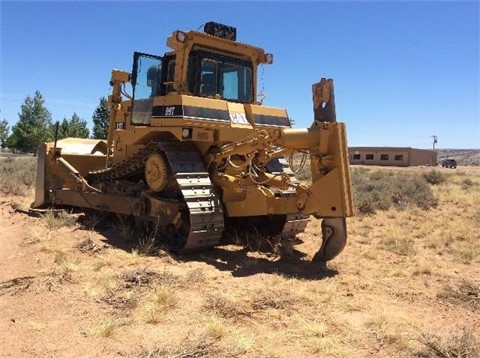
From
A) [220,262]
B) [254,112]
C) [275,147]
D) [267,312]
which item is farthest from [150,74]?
[267,312]

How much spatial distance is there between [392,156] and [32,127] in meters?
40.1

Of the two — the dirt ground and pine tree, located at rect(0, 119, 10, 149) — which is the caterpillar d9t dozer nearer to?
the dirt ground

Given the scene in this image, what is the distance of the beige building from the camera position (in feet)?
186

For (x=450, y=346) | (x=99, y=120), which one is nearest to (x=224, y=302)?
(x=450, y=346)

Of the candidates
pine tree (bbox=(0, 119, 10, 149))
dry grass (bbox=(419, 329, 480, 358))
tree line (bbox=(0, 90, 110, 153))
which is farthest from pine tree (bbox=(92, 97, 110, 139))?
dry grass (bbox=(419, 329, 480, 358))

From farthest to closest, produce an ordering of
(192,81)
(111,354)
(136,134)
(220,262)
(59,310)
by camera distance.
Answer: (136,134), (192,81), (220,262), (59,310), (111,354)

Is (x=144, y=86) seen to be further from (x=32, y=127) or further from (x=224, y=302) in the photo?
(x=32, y=127)

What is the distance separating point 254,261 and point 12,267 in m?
3.21

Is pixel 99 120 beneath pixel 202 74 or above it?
above

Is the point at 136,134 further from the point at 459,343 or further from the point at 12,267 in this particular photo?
the point at 459,343

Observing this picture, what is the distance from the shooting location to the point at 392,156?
5784 cm

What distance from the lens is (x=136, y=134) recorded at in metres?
8.66

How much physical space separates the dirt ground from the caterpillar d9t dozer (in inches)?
27.3

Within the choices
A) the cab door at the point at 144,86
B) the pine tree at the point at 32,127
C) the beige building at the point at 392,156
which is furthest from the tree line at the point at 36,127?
the cab door at the point at 144,86
